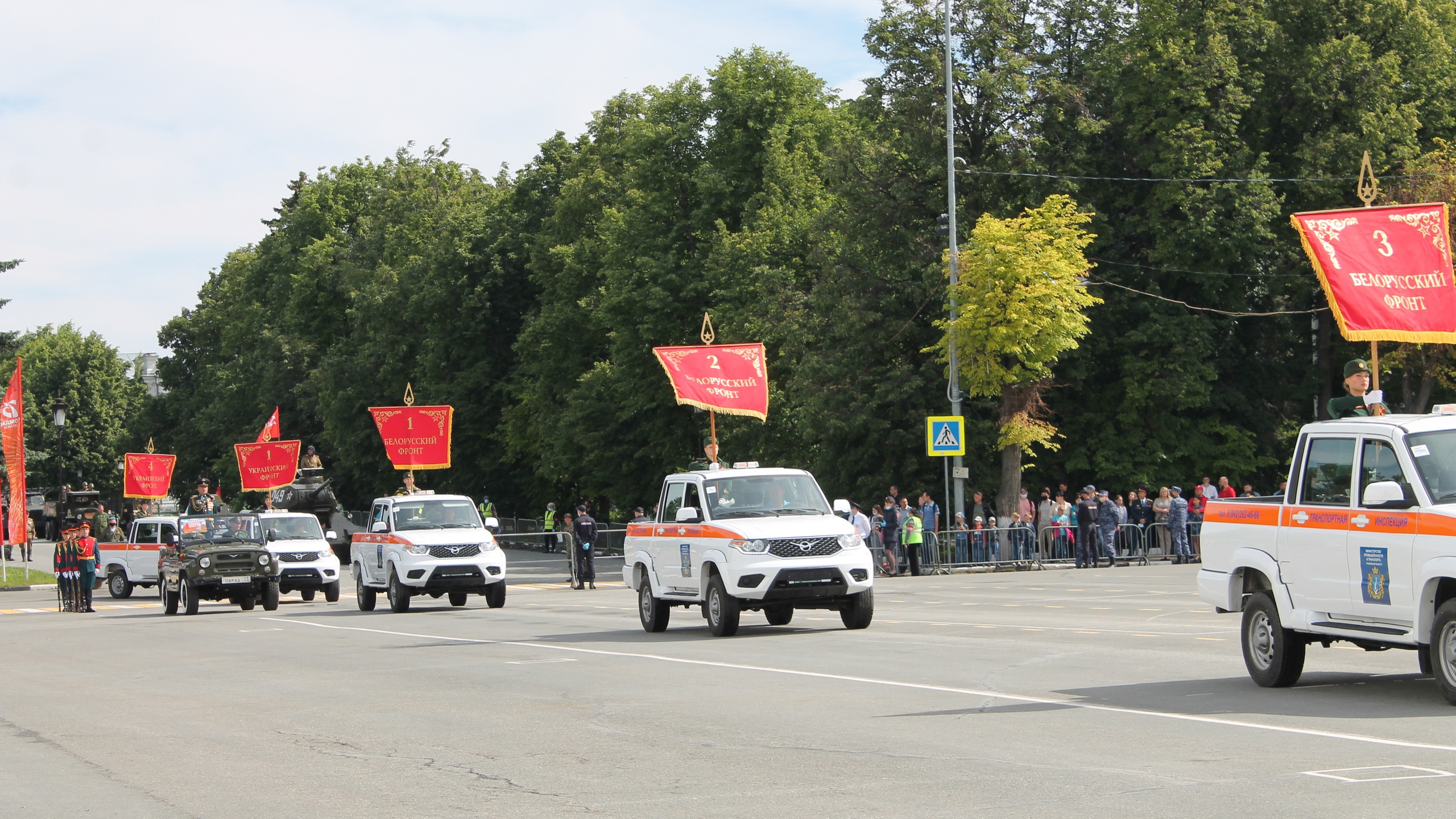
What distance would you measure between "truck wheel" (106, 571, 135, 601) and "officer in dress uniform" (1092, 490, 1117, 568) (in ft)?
A: 82.7

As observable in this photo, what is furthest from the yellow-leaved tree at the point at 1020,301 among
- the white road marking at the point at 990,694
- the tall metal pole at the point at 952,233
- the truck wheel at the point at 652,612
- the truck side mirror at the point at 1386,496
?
the truck side mirror at the point at 1386,496

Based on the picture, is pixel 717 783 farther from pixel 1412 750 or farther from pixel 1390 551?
pixel 1390 551

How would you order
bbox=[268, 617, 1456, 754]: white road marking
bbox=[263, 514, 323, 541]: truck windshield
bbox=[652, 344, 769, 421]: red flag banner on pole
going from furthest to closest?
bbox=[263, 514, 323, 541]: truck windshield < bbox=[652, 344, 769, 421]: red flag banner on pole < bbox=[268, 617, 1456, 754]: white road marking

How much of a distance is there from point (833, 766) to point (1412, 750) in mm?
3469

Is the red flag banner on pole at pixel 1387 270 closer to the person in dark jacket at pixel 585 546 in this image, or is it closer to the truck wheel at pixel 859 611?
the truck wheel at pixel 859 611

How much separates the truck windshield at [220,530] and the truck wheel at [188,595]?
0.77m

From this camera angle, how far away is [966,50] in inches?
1756

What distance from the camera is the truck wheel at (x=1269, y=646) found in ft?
40.6

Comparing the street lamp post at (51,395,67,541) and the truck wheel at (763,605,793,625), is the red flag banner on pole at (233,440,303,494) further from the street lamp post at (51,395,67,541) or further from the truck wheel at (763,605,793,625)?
the truck wheel at (763,605,793,625)

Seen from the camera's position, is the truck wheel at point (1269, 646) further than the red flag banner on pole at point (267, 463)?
No

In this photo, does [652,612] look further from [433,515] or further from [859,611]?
[433,515]

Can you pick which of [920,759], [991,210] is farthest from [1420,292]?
[991,210]

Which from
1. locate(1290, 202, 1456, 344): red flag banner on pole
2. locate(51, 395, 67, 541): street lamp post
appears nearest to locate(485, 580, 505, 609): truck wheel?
locate(51, 395, 67, 541): street lamp post

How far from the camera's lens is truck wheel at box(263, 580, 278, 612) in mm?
31188
